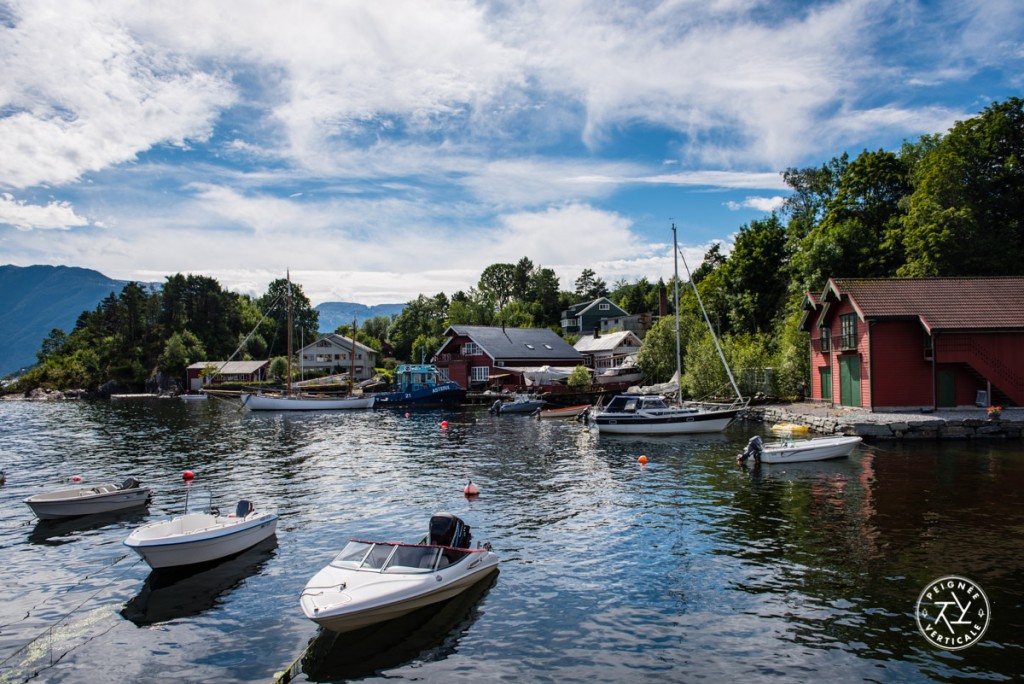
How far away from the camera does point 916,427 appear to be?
32.0 m

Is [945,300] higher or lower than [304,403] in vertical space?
higher

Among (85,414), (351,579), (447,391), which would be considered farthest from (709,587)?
(85,414)

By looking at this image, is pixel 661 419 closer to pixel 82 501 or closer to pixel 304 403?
pixel 82 501

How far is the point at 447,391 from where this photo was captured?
67750 mm

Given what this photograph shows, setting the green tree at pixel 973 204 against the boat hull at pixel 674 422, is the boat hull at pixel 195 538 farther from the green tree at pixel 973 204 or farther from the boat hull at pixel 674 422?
the green tree at pixel 973 204

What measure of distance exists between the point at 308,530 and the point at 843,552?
14683 mm

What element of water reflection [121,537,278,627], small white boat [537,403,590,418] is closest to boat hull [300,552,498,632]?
water reflection [121,537,278,627]

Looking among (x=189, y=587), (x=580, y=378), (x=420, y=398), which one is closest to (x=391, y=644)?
(x=189, y=587)

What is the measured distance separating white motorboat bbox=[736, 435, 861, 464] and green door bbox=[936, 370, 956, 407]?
1211 centimetres

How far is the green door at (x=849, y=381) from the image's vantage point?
3788 centimetres

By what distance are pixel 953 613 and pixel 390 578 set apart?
35.8 ft

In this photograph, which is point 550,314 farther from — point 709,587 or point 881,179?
point 709,587

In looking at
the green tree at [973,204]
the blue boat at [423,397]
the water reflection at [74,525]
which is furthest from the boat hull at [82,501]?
the green tree at [973,204]

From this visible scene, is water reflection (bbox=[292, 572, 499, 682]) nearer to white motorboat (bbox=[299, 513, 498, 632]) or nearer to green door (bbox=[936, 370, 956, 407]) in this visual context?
white motorboat (bbox=[299, 513, 498, 632])
